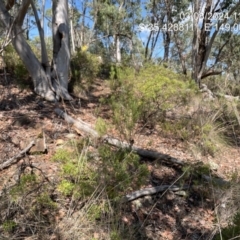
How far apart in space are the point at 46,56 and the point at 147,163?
2.68 meters

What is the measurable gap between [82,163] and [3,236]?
75 cm

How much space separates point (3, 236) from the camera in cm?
179

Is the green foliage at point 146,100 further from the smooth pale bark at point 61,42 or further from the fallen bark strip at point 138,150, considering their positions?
the smooth pale bark at point 61,42

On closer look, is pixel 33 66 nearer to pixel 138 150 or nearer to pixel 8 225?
pixel 138 150

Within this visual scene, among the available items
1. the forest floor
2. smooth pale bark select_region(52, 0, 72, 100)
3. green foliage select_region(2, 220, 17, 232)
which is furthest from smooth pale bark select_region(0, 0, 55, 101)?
green foliage select_region(2, 220, 17, 232)

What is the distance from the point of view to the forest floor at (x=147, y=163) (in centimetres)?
245

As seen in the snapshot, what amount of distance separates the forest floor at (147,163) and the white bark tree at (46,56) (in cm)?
25

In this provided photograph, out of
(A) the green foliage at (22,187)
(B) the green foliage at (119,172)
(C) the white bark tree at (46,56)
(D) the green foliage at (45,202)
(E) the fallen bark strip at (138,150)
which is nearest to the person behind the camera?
(A) the green foliage at (22,187)

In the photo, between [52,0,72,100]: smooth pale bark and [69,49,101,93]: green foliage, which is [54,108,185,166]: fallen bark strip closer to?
[52,0,72,100]: smooth pale bark

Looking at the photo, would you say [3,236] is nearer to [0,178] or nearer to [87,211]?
[87,211]

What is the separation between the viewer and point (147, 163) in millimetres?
3281

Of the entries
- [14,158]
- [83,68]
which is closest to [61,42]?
[83,68]

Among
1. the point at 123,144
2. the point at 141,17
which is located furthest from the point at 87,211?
the point at 141,17

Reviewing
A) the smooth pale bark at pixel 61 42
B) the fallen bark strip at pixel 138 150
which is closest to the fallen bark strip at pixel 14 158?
the fallen bark strip at pixel 138 150
